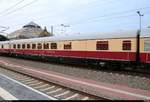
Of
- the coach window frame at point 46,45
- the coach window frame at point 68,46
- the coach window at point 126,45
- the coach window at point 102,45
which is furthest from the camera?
the coach window frame at point 46,45

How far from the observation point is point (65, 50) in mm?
33688

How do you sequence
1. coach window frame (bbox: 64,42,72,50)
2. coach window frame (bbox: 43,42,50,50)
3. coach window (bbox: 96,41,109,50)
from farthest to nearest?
1. coach window frame (bbox: 43,42,50,50)
2. coach window frame (bbox: 64,42,72,50)
3. coach window (bbox: 96,41,109,50)

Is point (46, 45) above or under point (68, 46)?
above

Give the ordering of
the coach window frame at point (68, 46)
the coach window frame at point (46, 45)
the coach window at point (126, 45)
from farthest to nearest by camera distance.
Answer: the coach window frame at point (46, 45) → the coach window frame at point (68, 46) → the coach window at point (126, 45)

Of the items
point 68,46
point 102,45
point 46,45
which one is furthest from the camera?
point 46,45

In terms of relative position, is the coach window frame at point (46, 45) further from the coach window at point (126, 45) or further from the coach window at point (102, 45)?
the coach window at point (126, 45)

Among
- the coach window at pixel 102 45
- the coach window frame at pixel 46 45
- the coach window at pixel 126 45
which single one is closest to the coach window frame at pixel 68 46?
the coach window frame at pixel 46 45

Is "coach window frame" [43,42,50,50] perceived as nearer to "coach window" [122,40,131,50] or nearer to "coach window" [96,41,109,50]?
"coach window" [96,41,109,50]

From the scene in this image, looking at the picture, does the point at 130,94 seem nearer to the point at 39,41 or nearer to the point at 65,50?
the point at 65,50

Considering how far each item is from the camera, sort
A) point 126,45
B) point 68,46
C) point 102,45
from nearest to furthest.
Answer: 1. point 126,45
2. point 102,45
3. point 68,46

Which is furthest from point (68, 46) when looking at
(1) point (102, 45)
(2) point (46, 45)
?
(2) point (46, 45)

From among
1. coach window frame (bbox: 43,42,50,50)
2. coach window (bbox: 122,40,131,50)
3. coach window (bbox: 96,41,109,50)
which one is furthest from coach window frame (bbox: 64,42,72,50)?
coach window (bbox: 122,40,131,50)

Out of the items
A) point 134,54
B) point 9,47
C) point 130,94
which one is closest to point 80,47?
point 134,54

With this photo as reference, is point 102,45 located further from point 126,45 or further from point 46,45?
point 46,45
